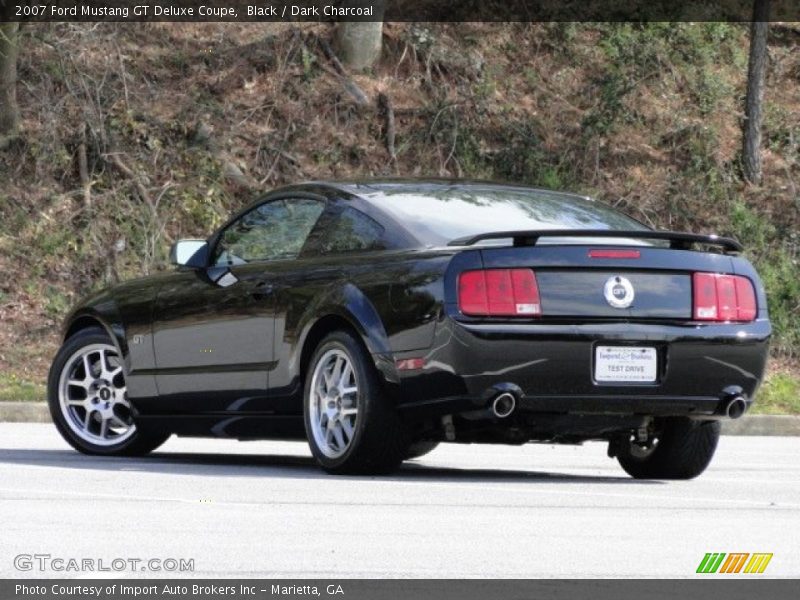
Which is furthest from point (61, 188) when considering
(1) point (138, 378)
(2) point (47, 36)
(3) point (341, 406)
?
(3) point (341, 406)

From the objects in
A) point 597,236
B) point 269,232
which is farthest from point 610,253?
point 269,232

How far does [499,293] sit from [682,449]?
5.58 feet

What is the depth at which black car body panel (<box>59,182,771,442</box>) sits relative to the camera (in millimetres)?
8867

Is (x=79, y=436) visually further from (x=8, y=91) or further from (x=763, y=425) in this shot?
(x=8, y=91)

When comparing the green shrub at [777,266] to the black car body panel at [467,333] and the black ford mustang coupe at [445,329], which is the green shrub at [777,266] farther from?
the black car body panel at [467,333]

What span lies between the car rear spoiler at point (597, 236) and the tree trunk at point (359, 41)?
590 inches

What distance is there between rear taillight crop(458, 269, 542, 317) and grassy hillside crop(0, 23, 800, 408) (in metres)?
11.1

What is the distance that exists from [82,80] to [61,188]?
1609mm

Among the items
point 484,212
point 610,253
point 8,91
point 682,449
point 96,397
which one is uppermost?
point 8,91

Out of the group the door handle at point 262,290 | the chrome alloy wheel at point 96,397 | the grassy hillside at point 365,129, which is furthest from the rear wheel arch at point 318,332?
the grassy hillside at point 365,129

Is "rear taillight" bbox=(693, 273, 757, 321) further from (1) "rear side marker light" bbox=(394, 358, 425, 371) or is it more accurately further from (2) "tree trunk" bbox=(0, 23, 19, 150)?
(2) "tree trunk" bbox=(0, 23, 19, 150)

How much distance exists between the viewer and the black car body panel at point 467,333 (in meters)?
8.87

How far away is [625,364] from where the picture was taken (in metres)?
9.02

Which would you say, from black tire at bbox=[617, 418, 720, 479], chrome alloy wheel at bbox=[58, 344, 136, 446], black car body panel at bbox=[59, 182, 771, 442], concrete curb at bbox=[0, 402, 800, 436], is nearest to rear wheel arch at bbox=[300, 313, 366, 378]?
black car body panel at bbox=[59, 182, 771, 442]
